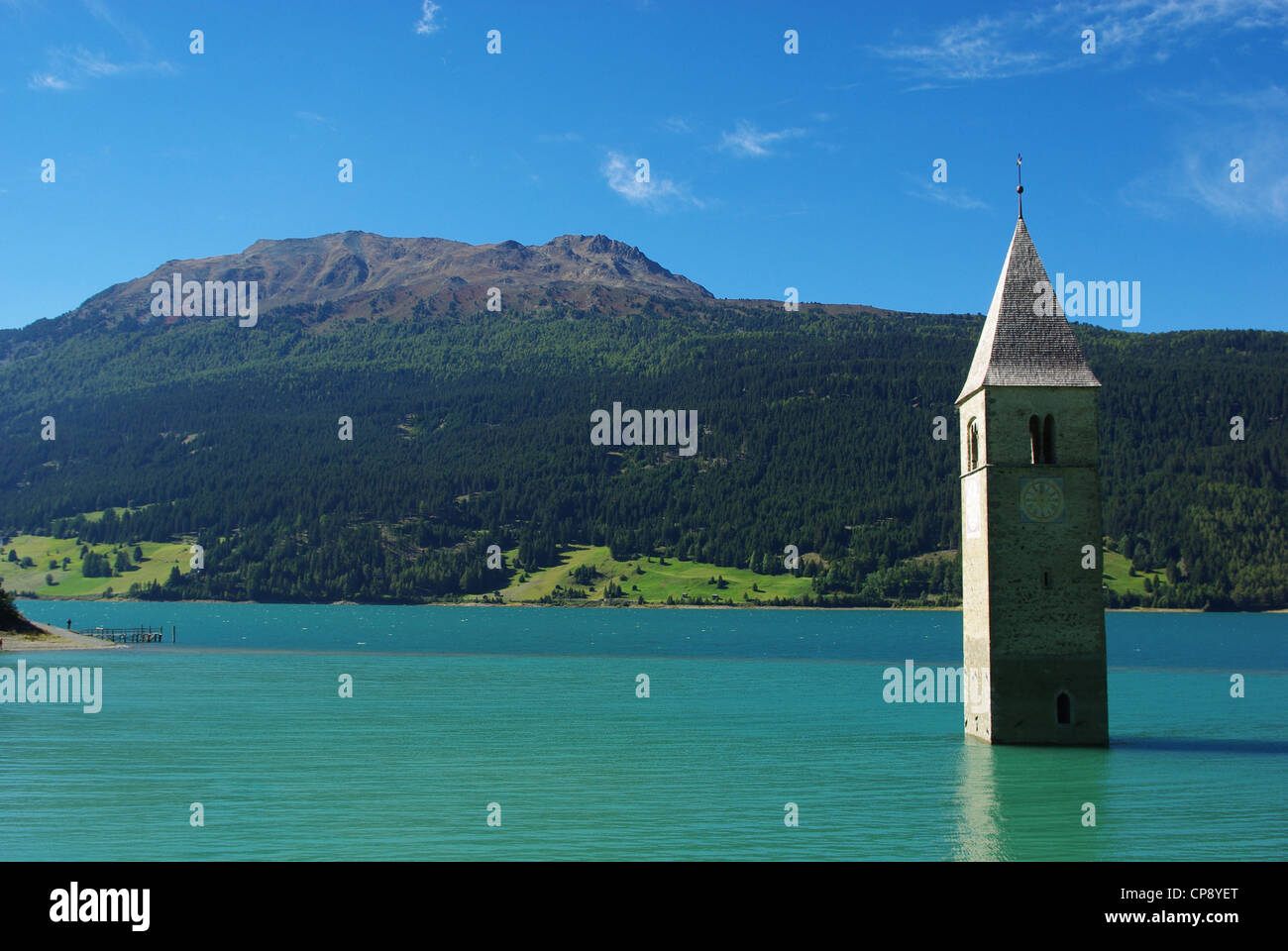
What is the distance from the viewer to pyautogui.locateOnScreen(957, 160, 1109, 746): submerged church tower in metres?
45.3

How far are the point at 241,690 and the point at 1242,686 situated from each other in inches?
2659

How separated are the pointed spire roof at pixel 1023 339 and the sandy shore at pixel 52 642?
8330 centimetres

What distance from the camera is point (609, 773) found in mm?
44031

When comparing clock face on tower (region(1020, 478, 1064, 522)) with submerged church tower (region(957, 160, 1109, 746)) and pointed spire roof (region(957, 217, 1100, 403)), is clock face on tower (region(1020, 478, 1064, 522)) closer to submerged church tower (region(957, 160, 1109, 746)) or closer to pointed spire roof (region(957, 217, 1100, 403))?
submerged church tower (region(957, 160, 1109, 746))

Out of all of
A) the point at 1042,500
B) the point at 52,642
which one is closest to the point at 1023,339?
the point at 1042,500

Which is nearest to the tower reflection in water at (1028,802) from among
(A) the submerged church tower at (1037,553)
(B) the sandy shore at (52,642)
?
(A) the submerged church tower at (1037,553)

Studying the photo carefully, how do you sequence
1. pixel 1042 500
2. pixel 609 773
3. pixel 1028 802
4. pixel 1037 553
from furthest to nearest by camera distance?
pixel 1042 500, pixel 1037 553, pixel 609 773, pixel 1028 802

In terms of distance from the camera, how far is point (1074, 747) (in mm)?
45656

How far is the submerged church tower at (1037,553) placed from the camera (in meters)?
45.3

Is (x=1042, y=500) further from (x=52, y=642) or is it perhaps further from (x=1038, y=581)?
(x=52, y=642)

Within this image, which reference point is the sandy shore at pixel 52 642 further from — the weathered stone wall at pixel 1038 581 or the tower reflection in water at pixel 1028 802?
the tower reflection in water at pixel 1028 802

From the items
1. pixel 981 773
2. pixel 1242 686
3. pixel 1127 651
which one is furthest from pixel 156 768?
pixel 1127 651

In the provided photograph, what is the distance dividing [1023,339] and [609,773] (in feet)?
75.9

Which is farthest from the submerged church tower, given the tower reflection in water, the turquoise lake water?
the turquoise lake water
